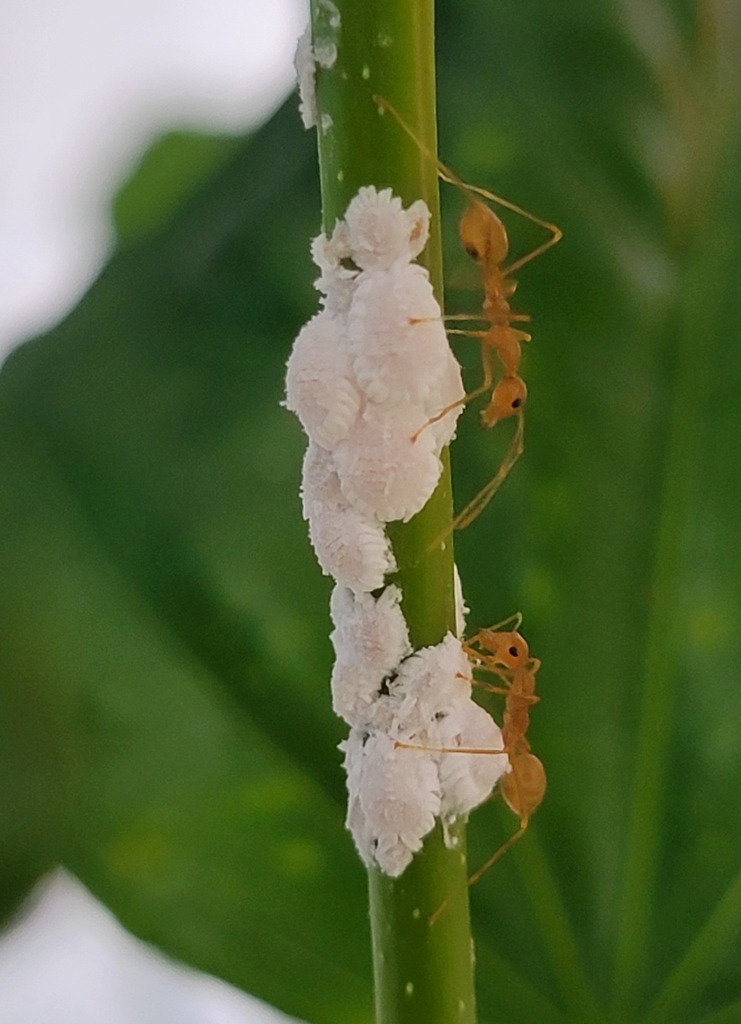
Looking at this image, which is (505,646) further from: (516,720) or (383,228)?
(383,228)

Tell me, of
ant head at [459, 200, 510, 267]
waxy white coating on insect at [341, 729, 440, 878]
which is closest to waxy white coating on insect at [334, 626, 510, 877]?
waxy white coating on insect at [341, 729, 440, 878]

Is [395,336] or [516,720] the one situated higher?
[395,336]

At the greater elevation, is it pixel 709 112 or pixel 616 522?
pixel 709 112

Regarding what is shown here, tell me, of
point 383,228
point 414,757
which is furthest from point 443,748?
point 383,228

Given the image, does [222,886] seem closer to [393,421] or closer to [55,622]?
[55,622]

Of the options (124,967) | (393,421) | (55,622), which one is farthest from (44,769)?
(393,421)

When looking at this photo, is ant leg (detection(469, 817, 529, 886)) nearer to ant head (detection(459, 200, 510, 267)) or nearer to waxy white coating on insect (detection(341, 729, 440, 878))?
waxy white coating on insect (detection(341, 729, 440, 878))
